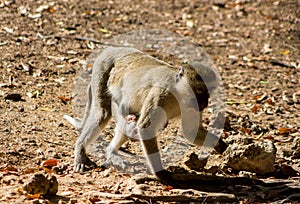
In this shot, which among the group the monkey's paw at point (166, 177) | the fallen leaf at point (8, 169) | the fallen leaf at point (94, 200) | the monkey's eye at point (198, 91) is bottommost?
the fallen leaf at point (8, 169)

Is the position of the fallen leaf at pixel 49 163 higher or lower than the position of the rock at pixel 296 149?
lower

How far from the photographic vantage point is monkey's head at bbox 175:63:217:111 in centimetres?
520

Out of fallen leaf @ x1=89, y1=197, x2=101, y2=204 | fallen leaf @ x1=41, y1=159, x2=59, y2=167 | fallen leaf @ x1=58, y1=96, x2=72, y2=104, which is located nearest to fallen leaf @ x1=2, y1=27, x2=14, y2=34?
fallen leaf @ x1=58, y1=96, x2=72, y2=104

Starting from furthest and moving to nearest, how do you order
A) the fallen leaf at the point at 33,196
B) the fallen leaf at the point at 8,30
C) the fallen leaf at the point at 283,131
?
the fallen leaf at the point at 8,30 < the fallen leaf at the point at 283,131 < the fallen leaf at the point at 33,196

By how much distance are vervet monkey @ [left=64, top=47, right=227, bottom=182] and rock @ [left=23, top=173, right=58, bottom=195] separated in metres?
1.10

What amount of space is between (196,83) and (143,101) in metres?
0.59

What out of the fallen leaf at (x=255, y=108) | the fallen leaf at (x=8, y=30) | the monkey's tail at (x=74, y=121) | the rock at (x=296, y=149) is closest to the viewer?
the rock at (x=296, y=149)

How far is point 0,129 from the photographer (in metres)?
6.25

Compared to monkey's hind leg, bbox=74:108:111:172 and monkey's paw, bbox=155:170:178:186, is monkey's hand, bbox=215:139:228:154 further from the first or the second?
monkey's hind leg, bbox=74:108:111:172

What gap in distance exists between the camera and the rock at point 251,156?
18.1 ft

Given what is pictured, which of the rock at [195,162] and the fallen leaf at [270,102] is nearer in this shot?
the rock at [195,162]

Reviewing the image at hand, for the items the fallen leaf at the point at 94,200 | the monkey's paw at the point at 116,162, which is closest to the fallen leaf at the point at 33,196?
the fallen leaf at the point at 94,200

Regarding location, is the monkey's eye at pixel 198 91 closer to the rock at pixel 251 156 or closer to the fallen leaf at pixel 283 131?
the rock at pixel 251 156

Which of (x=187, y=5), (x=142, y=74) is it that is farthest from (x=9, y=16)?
(x=142, y=74)
